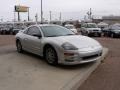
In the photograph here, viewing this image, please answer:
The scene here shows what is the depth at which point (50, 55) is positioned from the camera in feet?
25.3

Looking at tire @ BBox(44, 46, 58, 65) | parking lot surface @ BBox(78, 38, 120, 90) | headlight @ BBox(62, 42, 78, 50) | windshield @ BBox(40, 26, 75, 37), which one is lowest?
parking lot surface @ BBox(78, 38, 120, 90)

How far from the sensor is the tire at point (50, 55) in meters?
7.46

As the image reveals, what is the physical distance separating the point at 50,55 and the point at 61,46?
712 mm

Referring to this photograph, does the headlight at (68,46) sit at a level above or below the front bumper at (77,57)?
above

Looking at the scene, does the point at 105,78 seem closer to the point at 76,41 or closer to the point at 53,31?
the point at 76,41

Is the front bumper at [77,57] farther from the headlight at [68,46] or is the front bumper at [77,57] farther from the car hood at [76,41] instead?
the car hood at [76,41]

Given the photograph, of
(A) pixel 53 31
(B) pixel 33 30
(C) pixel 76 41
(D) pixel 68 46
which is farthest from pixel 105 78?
(B) pixel 33 30

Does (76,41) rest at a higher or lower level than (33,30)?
lower

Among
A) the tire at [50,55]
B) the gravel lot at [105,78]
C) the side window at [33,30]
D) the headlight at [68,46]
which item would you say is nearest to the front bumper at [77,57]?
the headlight at [68,46]

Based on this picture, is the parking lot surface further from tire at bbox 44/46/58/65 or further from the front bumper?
tire at bbox 44/46/58/65

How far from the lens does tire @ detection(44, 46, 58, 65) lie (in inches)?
294

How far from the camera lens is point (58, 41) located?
7461 mm

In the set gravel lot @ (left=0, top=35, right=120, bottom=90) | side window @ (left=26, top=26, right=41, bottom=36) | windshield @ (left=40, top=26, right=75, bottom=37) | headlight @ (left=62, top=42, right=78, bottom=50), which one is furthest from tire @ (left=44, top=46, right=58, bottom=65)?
gravel lot @ (left=0, top=35, right=120, bottom=90)

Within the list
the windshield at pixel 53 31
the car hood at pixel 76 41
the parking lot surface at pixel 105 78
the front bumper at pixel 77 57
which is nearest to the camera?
the parking lot surface at pixel 105 78
